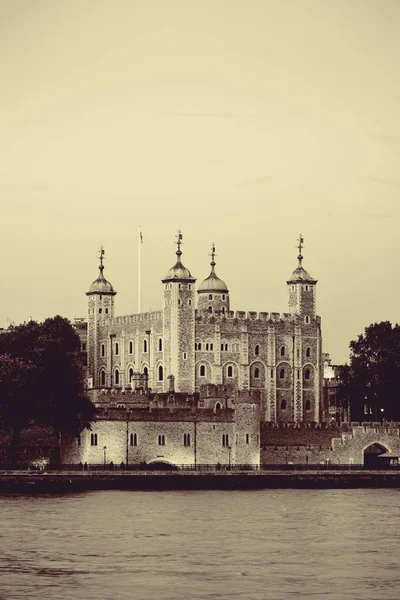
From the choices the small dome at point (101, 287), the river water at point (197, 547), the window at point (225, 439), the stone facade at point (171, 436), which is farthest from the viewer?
the small dome at point (101, 287)

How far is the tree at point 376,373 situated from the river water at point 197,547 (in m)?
31.6

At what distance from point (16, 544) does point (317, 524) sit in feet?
51.1

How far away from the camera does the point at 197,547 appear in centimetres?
7444

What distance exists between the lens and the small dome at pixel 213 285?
143125 mm

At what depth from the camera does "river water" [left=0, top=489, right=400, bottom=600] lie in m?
62.9

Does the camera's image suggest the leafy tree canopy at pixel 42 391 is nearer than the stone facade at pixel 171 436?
Yes

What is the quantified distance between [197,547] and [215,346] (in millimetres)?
61883

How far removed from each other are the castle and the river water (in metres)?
33.3

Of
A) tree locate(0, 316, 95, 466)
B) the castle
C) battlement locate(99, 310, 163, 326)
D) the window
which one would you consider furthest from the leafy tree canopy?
battlement locate(99, 310, 163, 326)

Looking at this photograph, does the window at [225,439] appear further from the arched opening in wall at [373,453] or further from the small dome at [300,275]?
the small dome at [300,275]

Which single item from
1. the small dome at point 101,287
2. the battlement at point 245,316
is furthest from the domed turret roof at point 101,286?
the battlement at point 245,316

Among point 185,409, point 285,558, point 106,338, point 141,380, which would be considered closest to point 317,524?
point 285,558

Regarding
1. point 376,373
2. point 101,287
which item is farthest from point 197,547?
point 101,287

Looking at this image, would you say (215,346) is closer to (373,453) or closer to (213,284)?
(213,284)
